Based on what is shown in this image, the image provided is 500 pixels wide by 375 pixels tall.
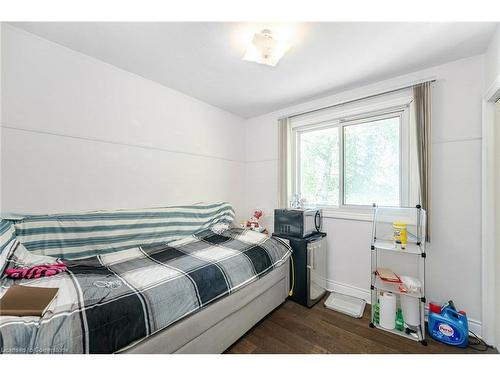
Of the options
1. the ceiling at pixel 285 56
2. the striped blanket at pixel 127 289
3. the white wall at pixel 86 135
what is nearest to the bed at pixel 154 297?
the striped blanket at pixel 127 289

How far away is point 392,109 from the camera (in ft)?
7.43

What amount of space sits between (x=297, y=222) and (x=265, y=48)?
176cm

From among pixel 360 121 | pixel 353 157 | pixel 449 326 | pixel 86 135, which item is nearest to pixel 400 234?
pixel 449 326

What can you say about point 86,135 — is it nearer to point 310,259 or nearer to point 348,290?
point 310,259

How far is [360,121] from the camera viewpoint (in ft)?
8.19

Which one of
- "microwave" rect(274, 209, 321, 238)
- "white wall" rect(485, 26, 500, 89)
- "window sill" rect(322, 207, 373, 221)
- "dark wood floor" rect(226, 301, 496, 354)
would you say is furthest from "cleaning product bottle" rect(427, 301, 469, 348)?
"white wall" rect(485, 26, 500, 89)

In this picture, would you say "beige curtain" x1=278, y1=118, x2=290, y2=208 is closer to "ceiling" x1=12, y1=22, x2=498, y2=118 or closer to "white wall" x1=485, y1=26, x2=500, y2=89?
"ceiling" x1=12, y1=22, x2=498, y2=118

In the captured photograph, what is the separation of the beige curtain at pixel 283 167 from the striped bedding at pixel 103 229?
3.71 feet

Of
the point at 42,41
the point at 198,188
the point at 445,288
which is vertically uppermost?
the point at 42,41

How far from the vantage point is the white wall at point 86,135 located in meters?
1.55

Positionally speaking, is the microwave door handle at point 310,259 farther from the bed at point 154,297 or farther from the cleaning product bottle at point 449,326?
the cleaning product bottle at point 449,326

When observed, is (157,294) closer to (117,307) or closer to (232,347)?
(117,307)

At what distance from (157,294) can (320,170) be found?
241cm
